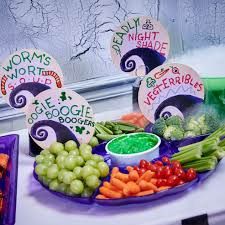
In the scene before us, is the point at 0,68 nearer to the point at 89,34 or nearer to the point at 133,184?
the point at 133,184

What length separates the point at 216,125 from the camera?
1.22 metres

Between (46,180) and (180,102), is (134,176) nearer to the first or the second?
(46,180)

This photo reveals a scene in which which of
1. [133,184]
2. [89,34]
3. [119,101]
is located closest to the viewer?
[133,184]

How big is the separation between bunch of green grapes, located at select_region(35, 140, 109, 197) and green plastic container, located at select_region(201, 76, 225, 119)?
0.49m

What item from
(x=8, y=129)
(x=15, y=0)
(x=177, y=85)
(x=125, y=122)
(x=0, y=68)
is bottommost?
(x=8, y=129)

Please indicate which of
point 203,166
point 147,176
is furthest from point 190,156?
point 147,176

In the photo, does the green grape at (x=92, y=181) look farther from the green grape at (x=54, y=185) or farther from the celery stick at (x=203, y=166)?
the celery stick at (x=203, y=166)

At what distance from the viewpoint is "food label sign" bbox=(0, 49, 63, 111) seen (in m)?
1.18

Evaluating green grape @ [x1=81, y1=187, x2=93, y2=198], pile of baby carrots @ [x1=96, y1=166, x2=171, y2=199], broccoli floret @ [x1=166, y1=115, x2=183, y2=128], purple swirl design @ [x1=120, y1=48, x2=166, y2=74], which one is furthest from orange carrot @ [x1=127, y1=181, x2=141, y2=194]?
purple swirl design @ [x1=120, y1=48, x2=166, y2=74]

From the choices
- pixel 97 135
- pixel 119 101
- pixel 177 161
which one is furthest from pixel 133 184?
pixel 119 101

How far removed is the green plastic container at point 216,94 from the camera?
127 cm

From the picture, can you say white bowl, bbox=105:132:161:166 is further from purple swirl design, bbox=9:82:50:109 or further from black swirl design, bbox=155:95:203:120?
purple swirl design, bbox=9:82:50:109

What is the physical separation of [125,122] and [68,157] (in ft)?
1.34

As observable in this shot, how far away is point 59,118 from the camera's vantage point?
1.16 m
